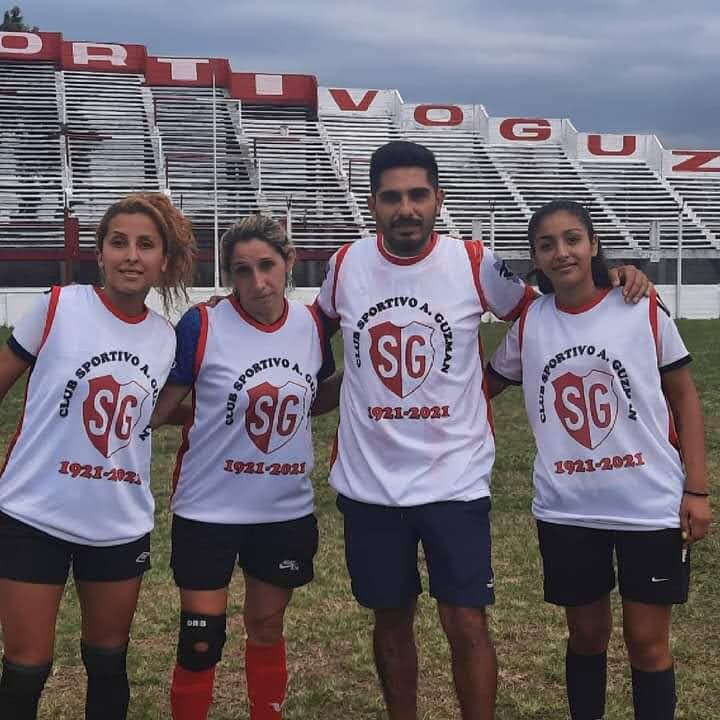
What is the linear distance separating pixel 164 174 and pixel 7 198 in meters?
5.35

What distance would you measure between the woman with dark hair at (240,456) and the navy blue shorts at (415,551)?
250 millimetres

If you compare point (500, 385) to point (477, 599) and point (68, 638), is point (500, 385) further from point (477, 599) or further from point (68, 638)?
point (68, 638)

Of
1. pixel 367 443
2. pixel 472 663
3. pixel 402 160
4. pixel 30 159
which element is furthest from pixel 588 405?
pixel 30 159

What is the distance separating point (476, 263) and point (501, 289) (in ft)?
0.43

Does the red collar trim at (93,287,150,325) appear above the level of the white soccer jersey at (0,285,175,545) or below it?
above

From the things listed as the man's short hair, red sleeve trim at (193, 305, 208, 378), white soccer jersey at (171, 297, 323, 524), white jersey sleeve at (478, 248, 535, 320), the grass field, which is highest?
the man's short hair

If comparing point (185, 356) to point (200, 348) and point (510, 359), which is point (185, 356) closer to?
point (200, 348)

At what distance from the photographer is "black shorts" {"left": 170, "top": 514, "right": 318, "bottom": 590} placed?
134 inches

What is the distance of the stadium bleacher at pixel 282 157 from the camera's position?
33.9 metres

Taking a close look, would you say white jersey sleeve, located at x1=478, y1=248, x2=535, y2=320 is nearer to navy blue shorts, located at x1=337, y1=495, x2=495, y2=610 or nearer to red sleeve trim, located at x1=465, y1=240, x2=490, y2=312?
red sleeve trim, located at x1=465, y1=240, x2=490, y2=312

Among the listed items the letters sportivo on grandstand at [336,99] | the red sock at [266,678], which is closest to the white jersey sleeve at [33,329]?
the red sock at [266,678]

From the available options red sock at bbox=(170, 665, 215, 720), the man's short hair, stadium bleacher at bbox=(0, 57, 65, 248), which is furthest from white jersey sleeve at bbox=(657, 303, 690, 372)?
stadium bleacher at bbox=(0, 57, 65, 248)

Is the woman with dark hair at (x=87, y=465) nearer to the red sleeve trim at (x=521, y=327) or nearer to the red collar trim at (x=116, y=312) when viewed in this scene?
the red collar trim at (x=116, y=312)

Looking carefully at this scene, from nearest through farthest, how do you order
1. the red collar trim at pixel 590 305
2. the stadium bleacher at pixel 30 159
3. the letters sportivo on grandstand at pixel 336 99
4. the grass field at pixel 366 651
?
1. the red collar trim at pixel 590 305
2. the grass field at pixel 366 651
3. the stadium bleacher at pixel 30 159
4. the letters sportivo on grandstand at pixel 336 99
